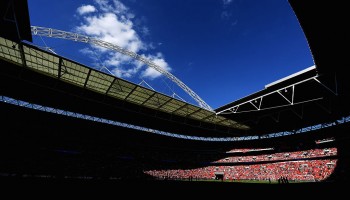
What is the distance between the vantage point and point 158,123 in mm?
36844

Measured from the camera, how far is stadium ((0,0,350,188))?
56.6 feet

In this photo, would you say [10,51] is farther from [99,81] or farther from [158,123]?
[158,123]

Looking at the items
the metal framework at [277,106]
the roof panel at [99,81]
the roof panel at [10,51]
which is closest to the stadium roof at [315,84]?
the metal framework at [277,106]

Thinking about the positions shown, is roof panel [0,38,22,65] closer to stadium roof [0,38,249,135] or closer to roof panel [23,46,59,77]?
stadium roof [0,38,249,135]

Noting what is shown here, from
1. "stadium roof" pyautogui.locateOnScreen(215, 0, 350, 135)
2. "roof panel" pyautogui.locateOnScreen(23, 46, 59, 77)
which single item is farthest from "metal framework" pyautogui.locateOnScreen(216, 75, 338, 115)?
"roof panel" pyautogui.locateOnScreen(23, 46, 59, 77)

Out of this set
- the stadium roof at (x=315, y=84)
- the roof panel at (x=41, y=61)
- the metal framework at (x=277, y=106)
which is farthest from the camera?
the metal framework at (x=277, y=106)

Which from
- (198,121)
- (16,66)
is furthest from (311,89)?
(16,66)

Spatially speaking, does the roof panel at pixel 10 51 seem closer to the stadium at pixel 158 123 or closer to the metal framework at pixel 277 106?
the stadium at pixel 158 123

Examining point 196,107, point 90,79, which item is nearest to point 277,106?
point 196,107

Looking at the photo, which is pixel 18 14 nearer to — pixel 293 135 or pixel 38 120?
pixel 38 120

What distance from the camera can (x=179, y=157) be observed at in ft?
153

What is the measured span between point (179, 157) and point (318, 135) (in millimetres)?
28225

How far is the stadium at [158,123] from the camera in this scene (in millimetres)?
17250

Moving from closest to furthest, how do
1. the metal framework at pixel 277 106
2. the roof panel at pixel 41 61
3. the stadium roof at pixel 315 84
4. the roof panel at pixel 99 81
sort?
the stadium roof at pixel 315 84, the roof panel at pixel 41 61, the metal framework at pixel 277 106, the roof panel at pixel 99 81
